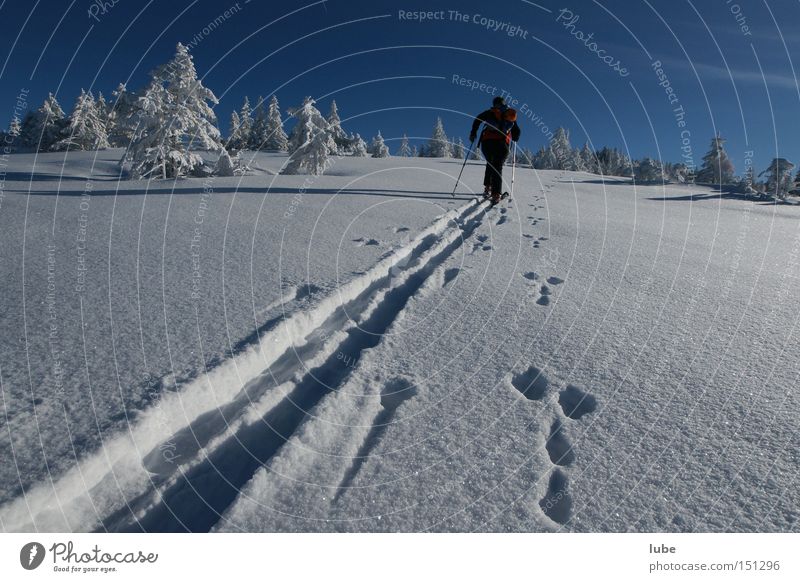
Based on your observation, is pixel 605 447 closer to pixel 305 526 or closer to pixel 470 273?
pixel 305 526

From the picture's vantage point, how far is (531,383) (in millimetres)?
3119

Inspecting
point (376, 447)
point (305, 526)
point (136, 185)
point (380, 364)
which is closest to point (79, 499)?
point (305, 526)

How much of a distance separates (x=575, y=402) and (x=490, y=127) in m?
7.96

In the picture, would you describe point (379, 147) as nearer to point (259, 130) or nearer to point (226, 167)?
point (259, 130)

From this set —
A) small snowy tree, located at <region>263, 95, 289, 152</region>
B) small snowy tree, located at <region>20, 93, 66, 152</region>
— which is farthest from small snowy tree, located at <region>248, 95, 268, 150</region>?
small snowy tree, located at <region>20, 93, 66, 152</region>

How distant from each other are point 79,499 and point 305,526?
123cm

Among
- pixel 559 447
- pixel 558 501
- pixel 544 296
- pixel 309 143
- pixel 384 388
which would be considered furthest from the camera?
pixel 309 143

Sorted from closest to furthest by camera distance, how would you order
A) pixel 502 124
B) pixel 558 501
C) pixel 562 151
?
1. pixel 558 501
2. pixel 502 124
3. pixel 562 151

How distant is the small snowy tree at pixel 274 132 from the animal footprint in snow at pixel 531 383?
44.4 meters

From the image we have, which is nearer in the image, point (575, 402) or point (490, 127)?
point (575, 402)

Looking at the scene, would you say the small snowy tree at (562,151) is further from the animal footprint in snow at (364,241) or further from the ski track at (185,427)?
the ski track at (185,427)

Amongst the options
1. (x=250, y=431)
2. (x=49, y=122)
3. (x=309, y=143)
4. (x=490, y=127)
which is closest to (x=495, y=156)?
(x=490, y=127)

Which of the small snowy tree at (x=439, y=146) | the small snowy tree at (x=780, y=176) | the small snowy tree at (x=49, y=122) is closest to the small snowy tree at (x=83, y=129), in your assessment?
the small snowy tree at (x=49, y=122)
